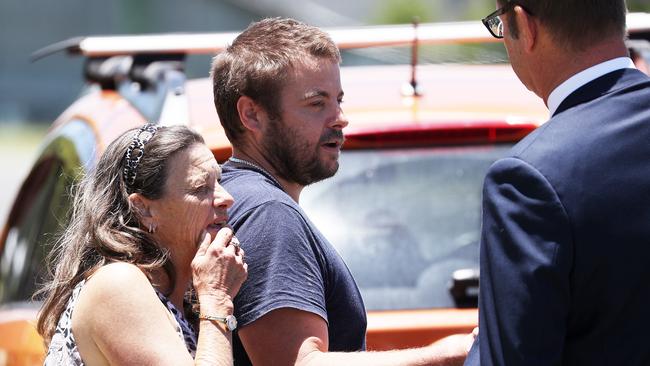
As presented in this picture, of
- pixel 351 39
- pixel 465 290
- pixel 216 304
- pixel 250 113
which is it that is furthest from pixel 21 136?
pixel 216 304

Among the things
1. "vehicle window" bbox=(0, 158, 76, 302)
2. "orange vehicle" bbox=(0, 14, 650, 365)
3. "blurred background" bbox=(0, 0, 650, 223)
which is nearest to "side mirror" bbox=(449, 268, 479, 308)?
"orange vehicle" bbox=(0, 14, 650, 365)

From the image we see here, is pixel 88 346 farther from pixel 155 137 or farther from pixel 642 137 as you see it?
pixel 642 137

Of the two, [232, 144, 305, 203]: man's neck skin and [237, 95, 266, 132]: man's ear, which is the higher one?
[237, 95, 266, 132]: man's ear

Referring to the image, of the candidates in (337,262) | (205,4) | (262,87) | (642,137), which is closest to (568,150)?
(642,137)

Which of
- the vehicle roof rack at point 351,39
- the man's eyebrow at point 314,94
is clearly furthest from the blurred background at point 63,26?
the man's eyebrow at point 314,94

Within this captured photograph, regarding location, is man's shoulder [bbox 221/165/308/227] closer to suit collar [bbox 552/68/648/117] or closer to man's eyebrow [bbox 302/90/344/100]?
man's eyebrow [bbox 302/90/344/100]

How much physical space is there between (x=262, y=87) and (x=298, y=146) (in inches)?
7.1

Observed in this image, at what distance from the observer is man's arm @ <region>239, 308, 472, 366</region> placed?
3.18 metres

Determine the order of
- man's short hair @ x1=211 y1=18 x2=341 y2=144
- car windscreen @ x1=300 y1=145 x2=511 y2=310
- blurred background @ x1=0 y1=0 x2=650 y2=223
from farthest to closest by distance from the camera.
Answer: blurred background @ x1=0 y1=0 x2=650 y2=223 → car windscreen @ x1=300 y1=145 x2=511 y2=310 → man's short hair @ x1=211 y1=18 x2=341 y2=144

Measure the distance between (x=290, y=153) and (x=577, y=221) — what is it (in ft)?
3.57

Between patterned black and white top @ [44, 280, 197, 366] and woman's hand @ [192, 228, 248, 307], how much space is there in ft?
0.38

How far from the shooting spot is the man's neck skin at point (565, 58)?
2.82 metres

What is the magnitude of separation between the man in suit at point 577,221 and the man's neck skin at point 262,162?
934mm

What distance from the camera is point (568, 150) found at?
2721mm
